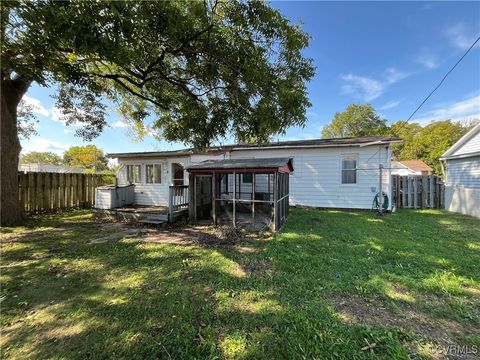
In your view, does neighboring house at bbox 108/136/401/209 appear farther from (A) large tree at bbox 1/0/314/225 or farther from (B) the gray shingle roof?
(A) large tree at bbox 1/0/314/225

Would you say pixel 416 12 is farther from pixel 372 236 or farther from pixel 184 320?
pixel 184 320

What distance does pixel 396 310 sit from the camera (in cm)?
275

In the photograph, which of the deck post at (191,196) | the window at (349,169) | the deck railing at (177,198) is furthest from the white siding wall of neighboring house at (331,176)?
the deck post at (191,196)

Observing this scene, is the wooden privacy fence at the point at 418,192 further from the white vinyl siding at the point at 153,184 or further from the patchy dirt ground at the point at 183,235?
the white vinyl siding at the point at 153,184

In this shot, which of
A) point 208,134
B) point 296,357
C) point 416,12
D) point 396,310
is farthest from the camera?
point 416,12

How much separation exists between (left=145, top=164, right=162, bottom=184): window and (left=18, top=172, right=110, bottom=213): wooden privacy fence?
2.71 m

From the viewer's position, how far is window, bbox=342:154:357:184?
10172 millimetres

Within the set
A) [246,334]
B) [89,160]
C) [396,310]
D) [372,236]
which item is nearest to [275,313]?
[246,334]

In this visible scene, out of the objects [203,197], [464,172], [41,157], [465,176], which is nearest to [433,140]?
[464,172]

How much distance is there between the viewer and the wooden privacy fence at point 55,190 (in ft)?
29.1

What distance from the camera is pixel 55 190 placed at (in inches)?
391

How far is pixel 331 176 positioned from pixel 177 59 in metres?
8.02

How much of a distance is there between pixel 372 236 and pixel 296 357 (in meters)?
4.98

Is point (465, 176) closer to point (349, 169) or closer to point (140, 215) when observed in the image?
Result: point (349, 169)
